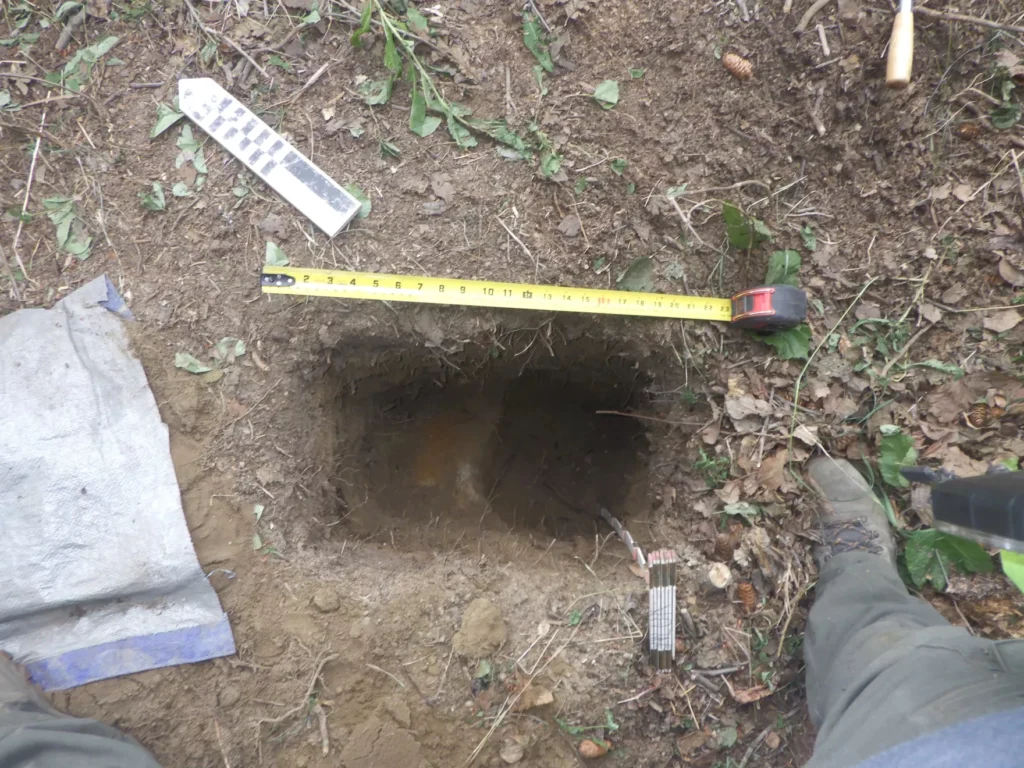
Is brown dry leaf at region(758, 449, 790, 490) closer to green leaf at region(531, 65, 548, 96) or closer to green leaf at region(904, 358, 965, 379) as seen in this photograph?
green leaf at region(904, 358, 965, 379)

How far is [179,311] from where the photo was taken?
2473mm

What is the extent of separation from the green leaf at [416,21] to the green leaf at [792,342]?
2012 mm

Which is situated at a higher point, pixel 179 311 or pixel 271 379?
pixel 179 311

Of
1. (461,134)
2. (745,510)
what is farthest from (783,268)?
(461,134)

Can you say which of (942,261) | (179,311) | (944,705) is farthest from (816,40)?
(179,311)

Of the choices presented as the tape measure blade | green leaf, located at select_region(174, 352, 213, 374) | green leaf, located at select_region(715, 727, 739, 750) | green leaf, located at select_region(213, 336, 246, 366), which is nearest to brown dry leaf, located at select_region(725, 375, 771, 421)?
green leaf, located at select_region(715, 727, 739, 750)

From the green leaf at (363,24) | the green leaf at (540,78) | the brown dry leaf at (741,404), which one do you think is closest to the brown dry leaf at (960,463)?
the brown dry leaf at (741,404)

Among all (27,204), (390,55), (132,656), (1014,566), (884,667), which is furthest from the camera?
(27,204)

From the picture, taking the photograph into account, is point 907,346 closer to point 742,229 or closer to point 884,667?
point 742,229

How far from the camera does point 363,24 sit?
2.37 meters

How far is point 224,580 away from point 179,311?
116cm

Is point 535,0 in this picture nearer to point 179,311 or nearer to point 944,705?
point 179,311

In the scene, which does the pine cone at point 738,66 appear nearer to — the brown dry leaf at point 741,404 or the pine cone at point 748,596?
the brown dry leaf at point 741,404

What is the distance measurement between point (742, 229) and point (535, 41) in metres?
1.22
